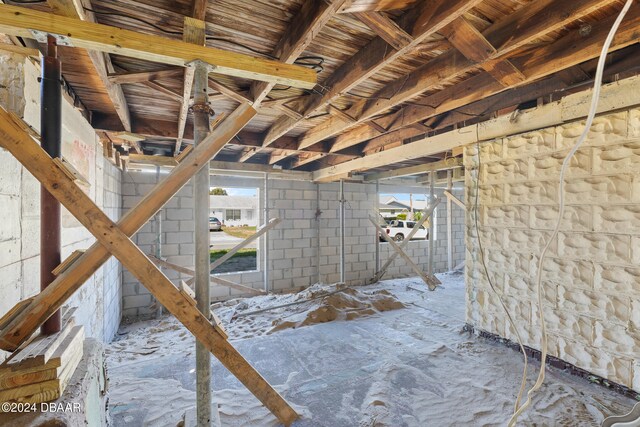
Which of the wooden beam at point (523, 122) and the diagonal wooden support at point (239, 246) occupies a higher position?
the wooden beam at point (523, 122)

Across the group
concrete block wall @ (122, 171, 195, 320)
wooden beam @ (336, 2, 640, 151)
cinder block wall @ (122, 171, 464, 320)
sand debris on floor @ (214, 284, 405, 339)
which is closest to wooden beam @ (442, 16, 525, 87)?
wooden beam @ (336, 2, 640, 151)

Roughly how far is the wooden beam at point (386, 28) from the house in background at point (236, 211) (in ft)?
55.2

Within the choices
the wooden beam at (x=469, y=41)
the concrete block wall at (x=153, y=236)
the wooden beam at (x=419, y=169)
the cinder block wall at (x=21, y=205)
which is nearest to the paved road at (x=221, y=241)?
the concrete block wall at (x=153, y=236)

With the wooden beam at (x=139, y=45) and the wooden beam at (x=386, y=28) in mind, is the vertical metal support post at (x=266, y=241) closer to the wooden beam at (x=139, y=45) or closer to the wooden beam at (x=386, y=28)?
the wooden beam at (x=139, y=45)

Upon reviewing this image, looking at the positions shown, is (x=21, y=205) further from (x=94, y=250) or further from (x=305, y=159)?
(x=305, y=159)

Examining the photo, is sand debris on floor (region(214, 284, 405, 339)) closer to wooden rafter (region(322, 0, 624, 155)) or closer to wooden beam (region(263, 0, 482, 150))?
wooden rafter (region(322, 0, 624, 155))

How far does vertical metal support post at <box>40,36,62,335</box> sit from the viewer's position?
1.27 metres

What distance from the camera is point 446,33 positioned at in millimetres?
1800

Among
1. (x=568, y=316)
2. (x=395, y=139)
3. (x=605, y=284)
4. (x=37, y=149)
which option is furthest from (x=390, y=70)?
(x=568, y=316)

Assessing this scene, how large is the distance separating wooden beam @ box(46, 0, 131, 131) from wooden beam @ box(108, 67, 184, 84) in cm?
6

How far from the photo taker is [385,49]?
188cm

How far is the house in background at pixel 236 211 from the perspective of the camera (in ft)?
59.3

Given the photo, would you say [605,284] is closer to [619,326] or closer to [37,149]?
[619,326]

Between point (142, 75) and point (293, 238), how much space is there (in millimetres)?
4325
